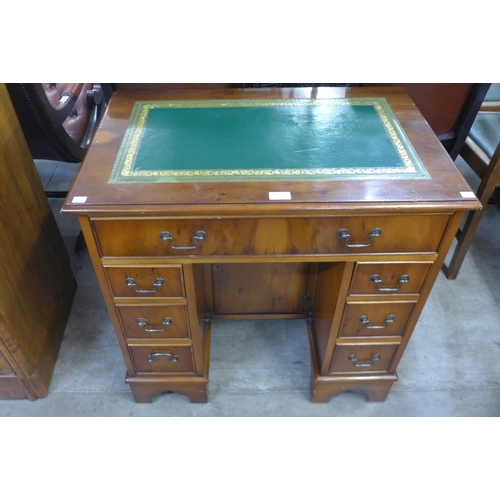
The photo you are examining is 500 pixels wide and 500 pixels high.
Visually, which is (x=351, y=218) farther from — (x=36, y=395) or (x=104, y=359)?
(x=36, y=395)

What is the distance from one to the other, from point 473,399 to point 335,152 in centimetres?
103

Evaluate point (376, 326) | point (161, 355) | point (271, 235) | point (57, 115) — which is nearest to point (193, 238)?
point (271, 235)

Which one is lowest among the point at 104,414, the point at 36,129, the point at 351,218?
the point at 104,414

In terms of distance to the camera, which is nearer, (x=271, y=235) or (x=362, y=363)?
(x=271, y=235)

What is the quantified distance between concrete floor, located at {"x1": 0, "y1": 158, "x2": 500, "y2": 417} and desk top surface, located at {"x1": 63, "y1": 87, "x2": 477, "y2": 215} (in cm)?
83

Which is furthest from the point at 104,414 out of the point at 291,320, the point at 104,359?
the point at 291,320

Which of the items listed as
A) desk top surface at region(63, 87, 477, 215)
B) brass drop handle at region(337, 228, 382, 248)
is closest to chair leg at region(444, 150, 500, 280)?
desk top surface at region(63, 87, 477, 215)

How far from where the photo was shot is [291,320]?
178cm

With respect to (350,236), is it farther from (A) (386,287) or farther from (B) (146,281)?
(B) (146,281)

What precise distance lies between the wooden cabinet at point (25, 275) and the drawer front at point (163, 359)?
1.19ft

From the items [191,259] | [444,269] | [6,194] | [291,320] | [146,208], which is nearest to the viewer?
[146,208]

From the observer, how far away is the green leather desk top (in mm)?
1028

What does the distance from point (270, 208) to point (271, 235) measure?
9cm

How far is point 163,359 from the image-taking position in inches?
53.5
